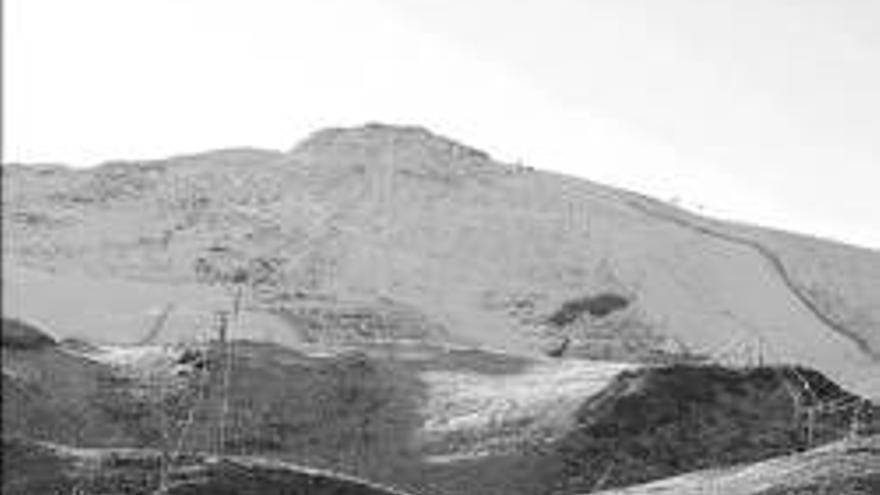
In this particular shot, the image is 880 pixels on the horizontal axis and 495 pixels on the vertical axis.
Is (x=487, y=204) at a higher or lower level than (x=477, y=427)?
higher

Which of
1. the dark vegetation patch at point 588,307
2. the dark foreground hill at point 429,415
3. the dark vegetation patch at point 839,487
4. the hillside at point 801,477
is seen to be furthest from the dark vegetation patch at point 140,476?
the dark vegetation patch at point 588,307

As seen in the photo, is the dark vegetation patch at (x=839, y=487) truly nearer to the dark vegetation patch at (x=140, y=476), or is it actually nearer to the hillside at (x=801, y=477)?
the hillside at (x=801, y=477)

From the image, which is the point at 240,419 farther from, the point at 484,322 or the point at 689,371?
the point at 484,322

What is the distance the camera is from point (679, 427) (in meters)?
29.5

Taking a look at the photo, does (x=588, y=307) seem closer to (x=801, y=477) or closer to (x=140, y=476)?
(x=801, y=477)

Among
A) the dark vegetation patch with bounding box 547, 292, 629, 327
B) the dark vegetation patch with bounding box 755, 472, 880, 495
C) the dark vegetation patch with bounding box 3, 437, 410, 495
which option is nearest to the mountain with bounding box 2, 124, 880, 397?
the dark vegetation patch with bounding box 547, 292, 629, 327

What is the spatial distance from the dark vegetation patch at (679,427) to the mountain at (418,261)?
16.0m

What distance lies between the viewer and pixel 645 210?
74750mm

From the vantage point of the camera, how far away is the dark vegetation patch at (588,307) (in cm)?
5800

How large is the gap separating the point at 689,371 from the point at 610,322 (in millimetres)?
26867

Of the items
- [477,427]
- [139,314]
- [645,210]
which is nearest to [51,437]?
[477,427]

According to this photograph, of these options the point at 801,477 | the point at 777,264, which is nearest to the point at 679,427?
the point at 801,477

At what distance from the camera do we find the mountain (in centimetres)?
5181

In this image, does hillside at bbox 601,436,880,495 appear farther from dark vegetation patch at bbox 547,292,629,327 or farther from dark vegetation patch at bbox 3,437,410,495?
dark vegetation patch at bbox 547,292,629,327
